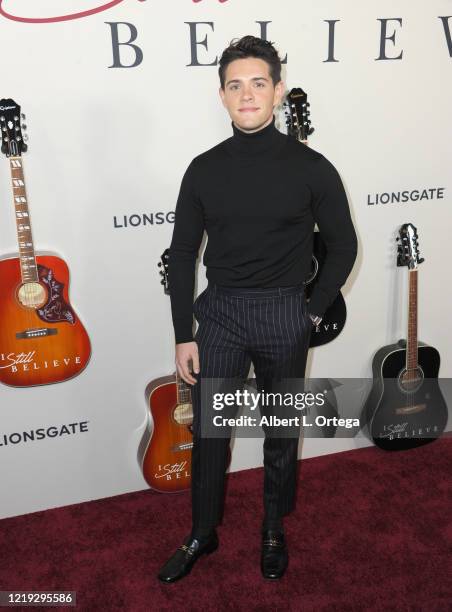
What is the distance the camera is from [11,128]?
2139mm

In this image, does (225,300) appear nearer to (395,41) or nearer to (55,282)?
(55,282)

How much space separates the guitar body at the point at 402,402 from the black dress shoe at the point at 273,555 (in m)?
0.88

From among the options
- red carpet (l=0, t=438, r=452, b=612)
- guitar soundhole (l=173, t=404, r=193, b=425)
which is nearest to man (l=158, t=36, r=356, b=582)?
red carpet (l=0, t=438, r=452, b=612)

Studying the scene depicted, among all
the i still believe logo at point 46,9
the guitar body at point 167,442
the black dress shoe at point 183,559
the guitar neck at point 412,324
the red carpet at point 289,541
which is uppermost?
the i still believe logo at point 46,9

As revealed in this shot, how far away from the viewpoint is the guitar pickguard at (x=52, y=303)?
237 centimetres

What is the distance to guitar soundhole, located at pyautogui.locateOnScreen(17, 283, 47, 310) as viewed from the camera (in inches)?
92.3

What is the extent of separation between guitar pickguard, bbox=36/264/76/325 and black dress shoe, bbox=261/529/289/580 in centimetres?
115

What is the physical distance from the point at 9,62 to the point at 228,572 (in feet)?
6.58

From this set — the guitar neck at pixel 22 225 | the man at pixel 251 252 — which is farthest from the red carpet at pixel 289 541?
the guitar neck at pixel 22 225

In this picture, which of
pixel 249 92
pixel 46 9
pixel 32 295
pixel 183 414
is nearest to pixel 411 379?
pixel 183 414

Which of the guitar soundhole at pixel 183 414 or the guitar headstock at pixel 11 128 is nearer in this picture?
the guitar headstock at pixel 11 128

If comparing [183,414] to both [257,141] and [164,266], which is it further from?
[257,141]

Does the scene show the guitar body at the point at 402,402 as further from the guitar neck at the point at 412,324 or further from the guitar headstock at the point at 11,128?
the guitar headstock at the point at 11,128

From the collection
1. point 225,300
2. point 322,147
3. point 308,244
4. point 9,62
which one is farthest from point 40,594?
point 322,147
